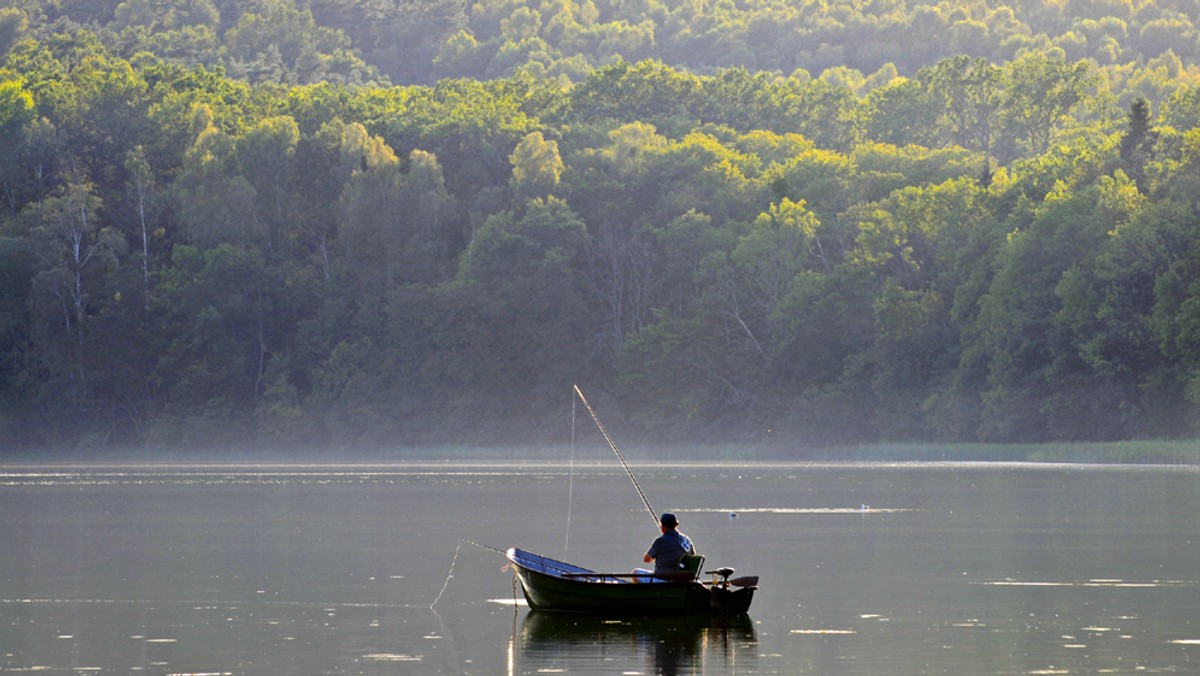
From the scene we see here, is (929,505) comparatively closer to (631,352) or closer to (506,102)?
(631,352)

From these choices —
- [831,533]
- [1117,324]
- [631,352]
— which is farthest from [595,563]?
[631,352]

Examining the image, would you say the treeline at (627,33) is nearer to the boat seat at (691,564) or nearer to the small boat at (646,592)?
the small boat at (646,592)

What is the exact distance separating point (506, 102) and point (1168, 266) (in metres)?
44.9

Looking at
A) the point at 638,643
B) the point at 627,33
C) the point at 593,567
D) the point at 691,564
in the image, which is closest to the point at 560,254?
the point at 627,33

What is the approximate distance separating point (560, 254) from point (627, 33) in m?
64.4

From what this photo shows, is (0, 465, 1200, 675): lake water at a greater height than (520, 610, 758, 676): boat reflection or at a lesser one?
greater

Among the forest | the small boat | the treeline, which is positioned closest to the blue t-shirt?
the small boat

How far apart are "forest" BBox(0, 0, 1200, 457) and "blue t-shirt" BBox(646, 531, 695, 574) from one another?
5668 cm

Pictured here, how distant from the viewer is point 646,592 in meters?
21.9

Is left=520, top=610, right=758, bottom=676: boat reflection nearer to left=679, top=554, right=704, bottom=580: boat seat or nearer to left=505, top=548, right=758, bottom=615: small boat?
left=505, top=548, right=758, bottom=615: small boat

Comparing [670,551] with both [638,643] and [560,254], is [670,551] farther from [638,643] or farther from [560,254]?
[560,254]

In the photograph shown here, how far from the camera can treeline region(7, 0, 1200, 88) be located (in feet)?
478

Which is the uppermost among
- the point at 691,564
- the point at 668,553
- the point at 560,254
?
the point at 560,254

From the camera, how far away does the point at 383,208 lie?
101000 millimetres
